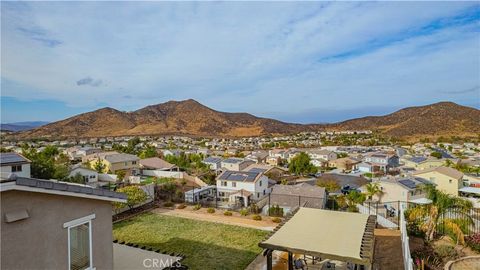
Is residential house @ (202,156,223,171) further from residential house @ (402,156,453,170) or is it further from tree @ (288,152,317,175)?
residential house @ (402,156,453,170)

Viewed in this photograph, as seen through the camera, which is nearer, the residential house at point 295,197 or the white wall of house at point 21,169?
the residential house at point 295,197

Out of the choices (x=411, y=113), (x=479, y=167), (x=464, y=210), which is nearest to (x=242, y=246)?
(x=464, y=210)

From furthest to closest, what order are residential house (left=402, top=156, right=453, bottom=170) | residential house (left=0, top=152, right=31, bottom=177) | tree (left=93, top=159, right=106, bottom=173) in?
residential house (left=402, top=156, right=453, bottom=170) < tree (left=93, top=159, right=106, bottom=173) < residential house (left=0, top=152, right=31, bottom=177)

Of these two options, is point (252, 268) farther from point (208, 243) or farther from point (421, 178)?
point (421, 178)

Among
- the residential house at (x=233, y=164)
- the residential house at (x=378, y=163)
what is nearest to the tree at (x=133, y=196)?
the residential house at (x=233, y=164)

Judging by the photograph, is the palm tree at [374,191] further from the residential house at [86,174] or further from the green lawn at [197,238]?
the residential house at [86,174]

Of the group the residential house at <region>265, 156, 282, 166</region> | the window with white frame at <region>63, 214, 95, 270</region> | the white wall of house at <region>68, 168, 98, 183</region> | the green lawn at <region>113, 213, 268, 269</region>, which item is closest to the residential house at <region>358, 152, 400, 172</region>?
the residential house at <region>265, 156, 282, 166</region>

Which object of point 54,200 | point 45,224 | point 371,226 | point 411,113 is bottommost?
point 371,226
